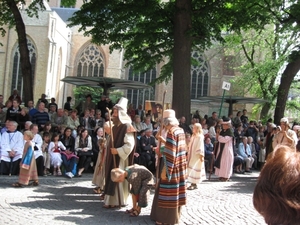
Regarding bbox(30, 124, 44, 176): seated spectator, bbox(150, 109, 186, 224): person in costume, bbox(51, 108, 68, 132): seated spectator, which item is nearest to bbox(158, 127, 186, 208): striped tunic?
bbox(150, 109, 186, 224): person in costume

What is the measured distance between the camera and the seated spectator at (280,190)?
5.32 ft

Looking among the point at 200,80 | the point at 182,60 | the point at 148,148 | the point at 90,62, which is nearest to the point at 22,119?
the point at 148,148

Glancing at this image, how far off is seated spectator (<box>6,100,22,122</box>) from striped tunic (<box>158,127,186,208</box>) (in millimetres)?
7911

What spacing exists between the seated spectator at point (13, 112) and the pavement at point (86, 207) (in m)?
2.69

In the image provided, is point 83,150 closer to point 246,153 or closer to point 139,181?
point 139,181

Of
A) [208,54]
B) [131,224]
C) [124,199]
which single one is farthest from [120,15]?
[208,54]

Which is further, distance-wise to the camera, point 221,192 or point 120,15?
point 120,15

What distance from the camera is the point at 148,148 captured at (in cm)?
1340

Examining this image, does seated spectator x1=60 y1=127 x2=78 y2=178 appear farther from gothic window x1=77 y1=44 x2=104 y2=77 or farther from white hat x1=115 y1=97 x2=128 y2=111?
gothic window x1=77 y1=44 x2=104 y2=77

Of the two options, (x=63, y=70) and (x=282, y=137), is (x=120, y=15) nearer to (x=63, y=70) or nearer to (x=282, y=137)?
(x=282, y=137)

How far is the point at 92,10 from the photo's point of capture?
1580cm

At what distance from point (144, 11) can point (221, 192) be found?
25.3 ft

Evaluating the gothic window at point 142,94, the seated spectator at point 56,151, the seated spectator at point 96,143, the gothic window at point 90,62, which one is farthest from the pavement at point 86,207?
the gothic window at point 90,62

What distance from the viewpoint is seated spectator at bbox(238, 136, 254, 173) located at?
597 inches
